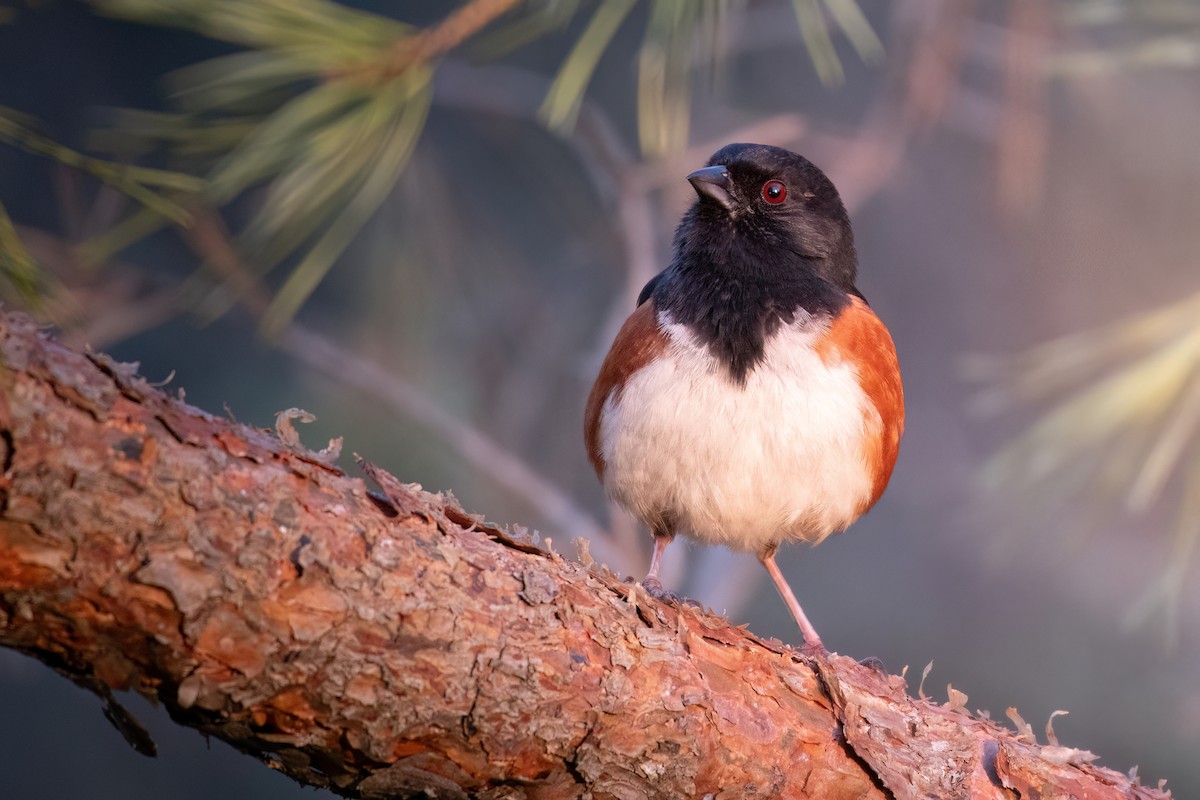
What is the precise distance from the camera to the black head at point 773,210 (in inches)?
61.5

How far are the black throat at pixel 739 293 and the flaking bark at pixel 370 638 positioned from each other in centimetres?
41

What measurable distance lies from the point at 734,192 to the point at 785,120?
104 centimetres

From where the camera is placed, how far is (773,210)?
5.20 feet

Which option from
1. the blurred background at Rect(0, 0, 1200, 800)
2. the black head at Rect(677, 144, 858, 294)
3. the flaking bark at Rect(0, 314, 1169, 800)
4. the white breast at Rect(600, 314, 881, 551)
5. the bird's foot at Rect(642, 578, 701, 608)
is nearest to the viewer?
the flaking bark at Rect(0, 314, 1169, 800)

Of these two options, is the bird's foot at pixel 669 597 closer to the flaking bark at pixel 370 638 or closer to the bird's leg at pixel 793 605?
the flaking bark at pixel 370 638

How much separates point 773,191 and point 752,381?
365 millimetres

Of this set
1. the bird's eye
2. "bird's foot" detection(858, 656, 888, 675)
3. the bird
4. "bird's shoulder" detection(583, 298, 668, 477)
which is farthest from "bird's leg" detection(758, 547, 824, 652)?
the bird's eye

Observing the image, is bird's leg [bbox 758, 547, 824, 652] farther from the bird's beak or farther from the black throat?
the bird's beak

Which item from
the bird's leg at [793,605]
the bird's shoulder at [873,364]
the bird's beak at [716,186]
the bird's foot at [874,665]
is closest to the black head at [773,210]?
the bird's beak at [716,186]

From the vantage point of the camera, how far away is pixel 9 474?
2.42ft

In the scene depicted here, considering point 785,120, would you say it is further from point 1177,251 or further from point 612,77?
point 1177,251

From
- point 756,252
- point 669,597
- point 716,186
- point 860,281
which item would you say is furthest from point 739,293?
point 860,281

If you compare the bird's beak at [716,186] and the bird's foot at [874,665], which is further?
the bird's beak at [716,186]

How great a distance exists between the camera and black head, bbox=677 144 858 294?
1.56m
